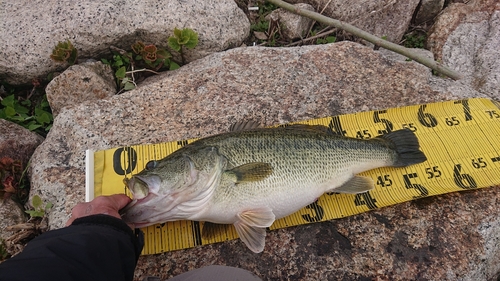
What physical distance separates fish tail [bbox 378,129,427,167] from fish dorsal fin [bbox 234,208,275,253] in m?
1.50

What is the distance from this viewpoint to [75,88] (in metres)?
4.28

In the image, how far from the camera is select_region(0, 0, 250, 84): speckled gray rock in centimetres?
438

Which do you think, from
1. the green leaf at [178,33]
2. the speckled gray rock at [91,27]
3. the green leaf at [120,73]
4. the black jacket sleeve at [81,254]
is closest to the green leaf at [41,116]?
the speckled gray rock at [91,27]

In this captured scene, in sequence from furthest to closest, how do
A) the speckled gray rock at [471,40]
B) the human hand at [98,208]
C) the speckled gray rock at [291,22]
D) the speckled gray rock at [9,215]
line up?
the speckled gray rock at [291,22]
the speckled gray rock at [471,40]
the speckled gray rock at [9,215]
the human hand at [98,208]

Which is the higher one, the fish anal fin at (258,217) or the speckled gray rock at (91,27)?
the speckled gray rock at (91,27)

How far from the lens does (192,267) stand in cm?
312

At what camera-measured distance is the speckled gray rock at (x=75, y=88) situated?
14.0 ft

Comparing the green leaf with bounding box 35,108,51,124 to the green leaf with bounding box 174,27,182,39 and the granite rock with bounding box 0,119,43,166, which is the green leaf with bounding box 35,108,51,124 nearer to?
the granite rock with bounding box 0,119,43,166

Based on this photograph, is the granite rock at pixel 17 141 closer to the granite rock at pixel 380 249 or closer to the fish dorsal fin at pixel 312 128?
the granite rock at pixel 380 249

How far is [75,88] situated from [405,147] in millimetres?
3802

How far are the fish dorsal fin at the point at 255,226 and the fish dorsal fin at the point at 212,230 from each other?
283 mm

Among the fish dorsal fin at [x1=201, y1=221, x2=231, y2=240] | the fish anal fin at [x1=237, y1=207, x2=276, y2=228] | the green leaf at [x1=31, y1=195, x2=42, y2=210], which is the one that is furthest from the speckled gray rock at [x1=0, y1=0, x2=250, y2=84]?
the fish anal fin at [x1=237, y1=207, x2=276, y2=228]

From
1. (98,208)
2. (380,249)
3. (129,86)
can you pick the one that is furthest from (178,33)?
(380,249)

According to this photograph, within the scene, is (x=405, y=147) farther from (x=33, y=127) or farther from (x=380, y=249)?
(x=33, y=127)
